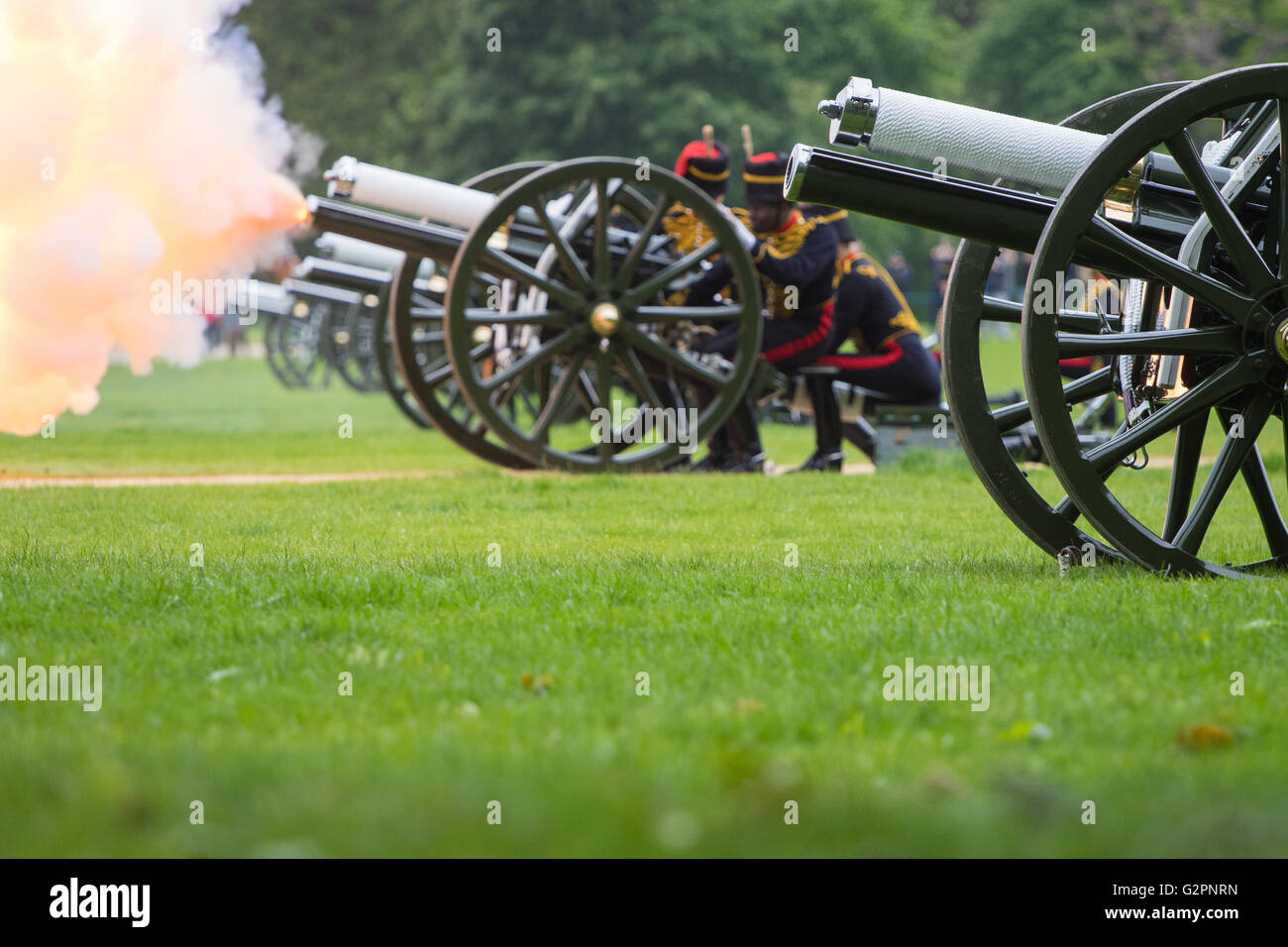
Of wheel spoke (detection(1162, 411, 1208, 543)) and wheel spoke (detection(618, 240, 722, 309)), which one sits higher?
wheel spoke (detection(618, 240, 722, 309))

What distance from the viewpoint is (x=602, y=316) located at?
1018cm

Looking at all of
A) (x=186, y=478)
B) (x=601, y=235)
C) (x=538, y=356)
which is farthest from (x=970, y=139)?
(x=186, y=478)

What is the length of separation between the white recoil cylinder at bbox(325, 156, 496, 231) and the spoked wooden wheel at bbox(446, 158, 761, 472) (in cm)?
31

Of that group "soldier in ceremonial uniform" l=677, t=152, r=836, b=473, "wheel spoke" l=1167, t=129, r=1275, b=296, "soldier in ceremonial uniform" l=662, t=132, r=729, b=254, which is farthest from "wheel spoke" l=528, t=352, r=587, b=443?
"wheel spoke" l=1167, t=129, r=1275, b=296

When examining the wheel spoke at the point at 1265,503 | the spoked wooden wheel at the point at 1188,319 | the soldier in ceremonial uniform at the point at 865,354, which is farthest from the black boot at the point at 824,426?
A: the spoked wooden wheel at the point at 1188,319

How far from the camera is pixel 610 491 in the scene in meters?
8.90

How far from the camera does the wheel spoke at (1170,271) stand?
500 cm

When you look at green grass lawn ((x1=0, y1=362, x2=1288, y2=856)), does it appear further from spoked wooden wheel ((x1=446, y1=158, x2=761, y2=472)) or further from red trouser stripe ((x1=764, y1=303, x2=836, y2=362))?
red trouser stripe ((x1=764, y1=303, x2=836, y2=362))

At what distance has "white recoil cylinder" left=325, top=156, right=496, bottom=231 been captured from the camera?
10930mm

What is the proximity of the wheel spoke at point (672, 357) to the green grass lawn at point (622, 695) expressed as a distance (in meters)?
3.04

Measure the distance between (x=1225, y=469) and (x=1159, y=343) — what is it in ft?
1.57
